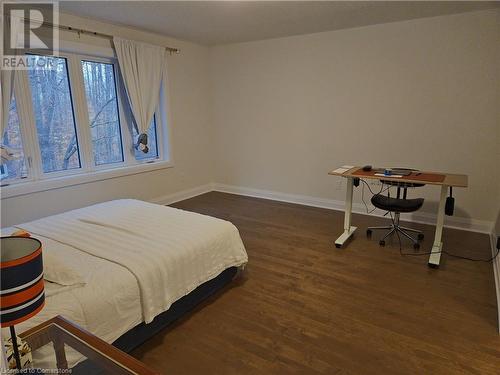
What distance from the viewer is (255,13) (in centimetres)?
357

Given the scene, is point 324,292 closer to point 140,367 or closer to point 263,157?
point 140,367

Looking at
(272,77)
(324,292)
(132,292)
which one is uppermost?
(272,77)

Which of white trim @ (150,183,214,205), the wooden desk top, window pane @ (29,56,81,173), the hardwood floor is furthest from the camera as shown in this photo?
white trim @ (150,183,214,205)

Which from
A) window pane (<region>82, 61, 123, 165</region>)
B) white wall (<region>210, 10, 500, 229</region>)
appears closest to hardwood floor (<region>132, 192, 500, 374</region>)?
white wall (<region>210, 10, 500, 229</region>)

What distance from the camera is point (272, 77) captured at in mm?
4969

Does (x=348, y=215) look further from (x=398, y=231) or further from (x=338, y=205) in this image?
(x=338, y=205)

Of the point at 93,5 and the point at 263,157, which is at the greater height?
the point at 93,5

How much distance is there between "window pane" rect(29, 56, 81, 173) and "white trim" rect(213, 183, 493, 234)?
269 centimetres

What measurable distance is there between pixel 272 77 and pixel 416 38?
2.01 m

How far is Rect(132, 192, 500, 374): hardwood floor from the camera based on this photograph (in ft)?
6.30

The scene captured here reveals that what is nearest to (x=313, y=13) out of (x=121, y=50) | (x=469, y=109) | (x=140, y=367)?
(x=469, y=109)

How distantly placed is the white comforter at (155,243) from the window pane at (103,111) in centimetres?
135

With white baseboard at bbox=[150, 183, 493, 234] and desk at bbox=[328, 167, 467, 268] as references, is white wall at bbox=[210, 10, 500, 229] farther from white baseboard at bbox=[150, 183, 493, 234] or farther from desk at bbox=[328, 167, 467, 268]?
desk at bbox=[328, 167, 467, 268]

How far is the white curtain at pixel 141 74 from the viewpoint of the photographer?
406cm
